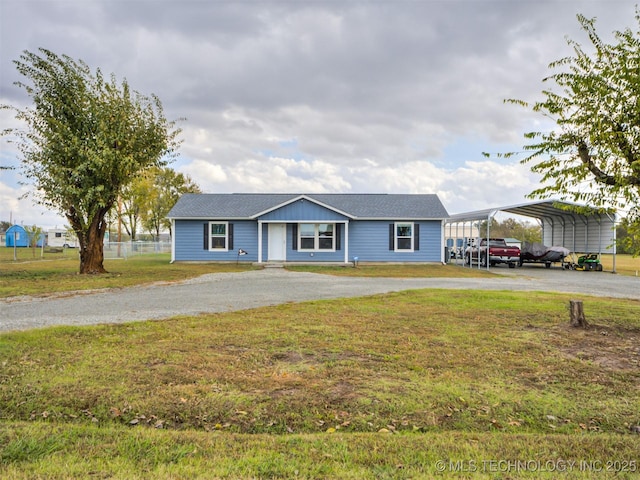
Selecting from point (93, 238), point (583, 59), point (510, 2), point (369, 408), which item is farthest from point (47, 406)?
point (93, 238)

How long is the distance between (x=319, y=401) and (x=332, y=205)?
70.1 feet

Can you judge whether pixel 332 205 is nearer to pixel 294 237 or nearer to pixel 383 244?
pixel 294 237

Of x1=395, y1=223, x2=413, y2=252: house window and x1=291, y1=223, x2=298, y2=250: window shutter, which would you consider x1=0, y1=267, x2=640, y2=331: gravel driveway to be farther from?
x1=395, y1=223, x2=413, y2=252: house window

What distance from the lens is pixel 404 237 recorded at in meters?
23.3

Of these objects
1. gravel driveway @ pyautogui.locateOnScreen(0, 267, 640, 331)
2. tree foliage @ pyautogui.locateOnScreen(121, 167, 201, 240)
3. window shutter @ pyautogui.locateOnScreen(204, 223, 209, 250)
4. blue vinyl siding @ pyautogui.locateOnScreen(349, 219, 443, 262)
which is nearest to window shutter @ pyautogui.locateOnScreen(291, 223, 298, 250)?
blue vinyl siding @ pyautogui.locateOnScreen(349, 219, 443, 262)

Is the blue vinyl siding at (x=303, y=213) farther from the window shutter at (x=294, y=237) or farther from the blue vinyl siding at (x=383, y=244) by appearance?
the blue vinyl siding at (x=383, y=244)

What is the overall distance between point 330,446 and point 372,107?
18.4m

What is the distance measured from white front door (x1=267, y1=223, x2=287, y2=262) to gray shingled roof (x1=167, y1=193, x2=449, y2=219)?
1.11 metres

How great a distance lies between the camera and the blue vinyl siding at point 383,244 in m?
23.3

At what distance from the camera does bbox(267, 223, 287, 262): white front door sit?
75.4 ft

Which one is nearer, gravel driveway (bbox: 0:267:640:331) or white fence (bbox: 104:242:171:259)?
gravel driveway (bbox: 0:267:640:331)

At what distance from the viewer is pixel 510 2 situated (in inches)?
394

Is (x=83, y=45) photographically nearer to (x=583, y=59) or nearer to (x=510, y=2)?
(x=510, y=2)

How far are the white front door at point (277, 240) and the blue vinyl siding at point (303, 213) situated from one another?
32.8 inches
